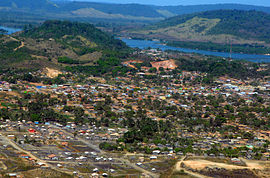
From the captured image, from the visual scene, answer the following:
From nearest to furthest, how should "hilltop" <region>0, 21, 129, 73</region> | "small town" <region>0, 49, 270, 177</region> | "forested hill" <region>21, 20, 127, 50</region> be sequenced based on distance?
"small town" <region>0, 49, 270, 177</region> → "hilltop" <region>0, 21, 129, 73</region> → "forested hill" <region>21, 20, 127, 50</region>

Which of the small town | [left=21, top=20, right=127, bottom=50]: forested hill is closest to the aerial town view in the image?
the small town

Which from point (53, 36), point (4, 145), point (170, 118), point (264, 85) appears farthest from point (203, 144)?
point (53, 36)

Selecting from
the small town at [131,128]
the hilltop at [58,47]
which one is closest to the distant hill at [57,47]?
the hilltop at [58,47]

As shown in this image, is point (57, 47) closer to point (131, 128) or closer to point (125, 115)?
point (125, 115)

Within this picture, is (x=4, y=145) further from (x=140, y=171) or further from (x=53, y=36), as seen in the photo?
(x=53, y=36)

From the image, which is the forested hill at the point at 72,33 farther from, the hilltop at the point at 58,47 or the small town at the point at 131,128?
the small town at the point at 131,128

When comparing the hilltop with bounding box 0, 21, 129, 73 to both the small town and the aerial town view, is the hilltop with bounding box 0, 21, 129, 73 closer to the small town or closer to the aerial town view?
the aerial town view

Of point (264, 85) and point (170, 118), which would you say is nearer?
point (170, 118)
